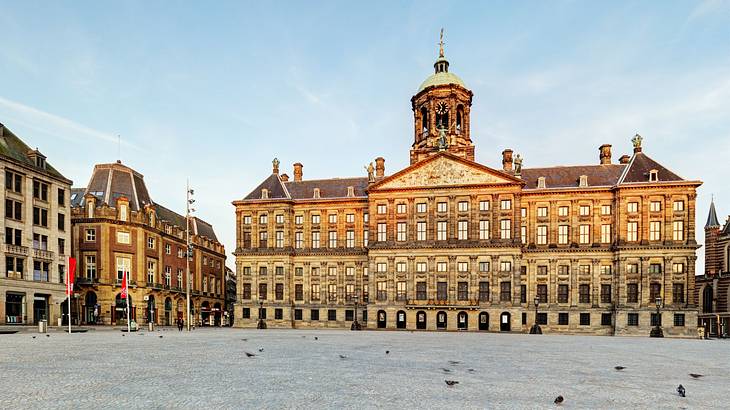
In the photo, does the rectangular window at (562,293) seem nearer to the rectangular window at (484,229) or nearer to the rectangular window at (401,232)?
the rectangular window at (484,229)

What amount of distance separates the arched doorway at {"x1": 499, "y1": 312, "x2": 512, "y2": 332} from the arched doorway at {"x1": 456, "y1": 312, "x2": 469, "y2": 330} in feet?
13.6

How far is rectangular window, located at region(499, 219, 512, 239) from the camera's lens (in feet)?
193

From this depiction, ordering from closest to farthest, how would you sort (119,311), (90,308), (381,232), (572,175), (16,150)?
(16,150), (90,308), (119,311), (381,232), (572,175)

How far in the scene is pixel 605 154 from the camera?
213ft

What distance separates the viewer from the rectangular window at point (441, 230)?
6091cm

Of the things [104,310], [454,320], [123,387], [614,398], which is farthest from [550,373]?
[104,310]

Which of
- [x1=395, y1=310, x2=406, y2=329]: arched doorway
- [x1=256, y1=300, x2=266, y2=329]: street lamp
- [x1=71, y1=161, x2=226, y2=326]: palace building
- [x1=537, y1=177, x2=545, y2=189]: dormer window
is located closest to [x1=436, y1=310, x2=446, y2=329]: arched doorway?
[x1=395, y1=310, x2=406, y2=329]: arched doorway

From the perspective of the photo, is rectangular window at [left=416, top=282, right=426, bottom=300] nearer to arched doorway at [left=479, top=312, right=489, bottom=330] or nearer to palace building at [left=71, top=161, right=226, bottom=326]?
arched doorway at [left=479, top=312, right=489, bottom=330]

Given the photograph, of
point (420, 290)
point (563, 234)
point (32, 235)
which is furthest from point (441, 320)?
point (32, 235)

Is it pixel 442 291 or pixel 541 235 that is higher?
pixel 541 235

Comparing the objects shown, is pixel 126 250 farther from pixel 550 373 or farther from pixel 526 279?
pixel 550 373

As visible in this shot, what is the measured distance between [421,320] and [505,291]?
37.3ft

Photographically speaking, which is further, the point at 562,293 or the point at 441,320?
the point at 562,293

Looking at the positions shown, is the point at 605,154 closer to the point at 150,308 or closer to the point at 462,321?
the point at 462,321
